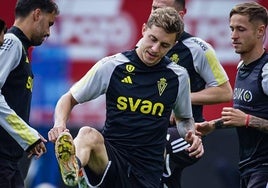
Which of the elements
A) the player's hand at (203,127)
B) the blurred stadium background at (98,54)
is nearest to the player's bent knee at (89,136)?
the player's hand at (203,127)

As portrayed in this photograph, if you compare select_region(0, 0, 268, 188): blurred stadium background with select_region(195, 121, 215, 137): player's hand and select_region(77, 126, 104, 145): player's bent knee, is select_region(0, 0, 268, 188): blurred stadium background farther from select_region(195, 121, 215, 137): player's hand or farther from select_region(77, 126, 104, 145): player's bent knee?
select_region(77, 126, 104, 145): player's bent knee

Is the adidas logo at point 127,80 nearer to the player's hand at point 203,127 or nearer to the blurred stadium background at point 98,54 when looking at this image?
the player's hand at point 203,127

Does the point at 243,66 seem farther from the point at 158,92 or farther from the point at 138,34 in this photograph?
the point at 138,34

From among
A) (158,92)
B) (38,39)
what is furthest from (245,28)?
(38,39)

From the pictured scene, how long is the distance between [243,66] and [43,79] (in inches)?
214

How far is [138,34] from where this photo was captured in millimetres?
14305

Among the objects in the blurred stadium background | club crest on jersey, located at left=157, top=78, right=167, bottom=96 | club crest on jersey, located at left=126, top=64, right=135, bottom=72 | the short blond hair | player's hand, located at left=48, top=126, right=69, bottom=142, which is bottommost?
the blurred stadium background

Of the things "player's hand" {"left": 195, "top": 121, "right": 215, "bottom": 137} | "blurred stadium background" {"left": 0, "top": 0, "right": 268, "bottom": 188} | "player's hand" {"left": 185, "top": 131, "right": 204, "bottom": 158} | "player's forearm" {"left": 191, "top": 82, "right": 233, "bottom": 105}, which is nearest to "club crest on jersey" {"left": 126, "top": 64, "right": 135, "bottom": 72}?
"player's hand" {"left": 185, "top": 131, "right": 204, "bottom": 158}

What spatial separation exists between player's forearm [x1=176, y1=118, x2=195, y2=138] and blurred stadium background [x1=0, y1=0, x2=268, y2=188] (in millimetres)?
5110

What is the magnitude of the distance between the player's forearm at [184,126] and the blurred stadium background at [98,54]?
511 cm

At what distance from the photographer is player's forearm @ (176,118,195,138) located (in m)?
8.85

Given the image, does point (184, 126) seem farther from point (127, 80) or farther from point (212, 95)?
point (212, 95)

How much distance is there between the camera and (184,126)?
29.1 ft

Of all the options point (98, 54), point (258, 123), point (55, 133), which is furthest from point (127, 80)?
point (98, 54)
